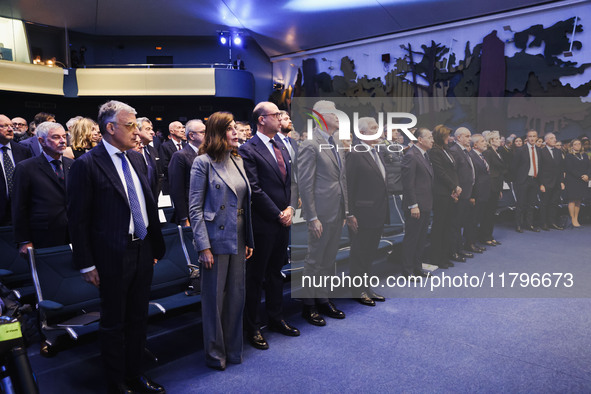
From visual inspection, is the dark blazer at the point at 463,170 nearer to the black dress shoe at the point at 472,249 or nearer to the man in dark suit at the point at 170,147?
the black dress shoe at the point at 472,249

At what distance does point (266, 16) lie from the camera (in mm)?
11555

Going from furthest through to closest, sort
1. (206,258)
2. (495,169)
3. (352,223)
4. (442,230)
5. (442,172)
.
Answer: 1. (495,169)
2. (442,230)
3. (442,172)
4. (352,223)
5. (206,258)

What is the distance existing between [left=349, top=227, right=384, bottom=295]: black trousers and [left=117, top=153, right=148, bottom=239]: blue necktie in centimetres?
202

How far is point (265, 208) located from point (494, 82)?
7.12 meters

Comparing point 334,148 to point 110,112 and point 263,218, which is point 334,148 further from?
point 110,112

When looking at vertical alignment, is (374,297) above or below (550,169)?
below

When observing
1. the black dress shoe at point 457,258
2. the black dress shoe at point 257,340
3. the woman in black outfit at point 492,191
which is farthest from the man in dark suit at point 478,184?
the black dress shoe at point 257,340

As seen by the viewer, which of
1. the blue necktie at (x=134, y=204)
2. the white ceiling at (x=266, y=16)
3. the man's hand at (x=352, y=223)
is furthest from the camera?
the white ceiling at (x=266, y=16)

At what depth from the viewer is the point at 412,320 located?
10.8 feet

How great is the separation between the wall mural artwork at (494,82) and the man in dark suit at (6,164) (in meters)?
7.05

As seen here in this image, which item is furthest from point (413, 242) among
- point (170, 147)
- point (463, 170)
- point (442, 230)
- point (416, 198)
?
point (170, 147)

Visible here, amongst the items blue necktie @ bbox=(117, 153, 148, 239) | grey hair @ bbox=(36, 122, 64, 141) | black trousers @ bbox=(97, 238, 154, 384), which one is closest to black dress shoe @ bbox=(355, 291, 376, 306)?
black trousers @ bbox=(97, 238, 154, 384)

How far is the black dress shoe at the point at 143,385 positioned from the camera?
2.18m

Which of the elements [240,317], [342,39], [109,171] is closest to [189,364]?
[240,317]
